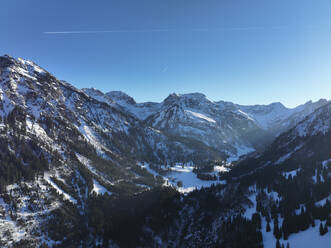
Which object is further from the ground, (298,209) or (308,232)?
(298,209)

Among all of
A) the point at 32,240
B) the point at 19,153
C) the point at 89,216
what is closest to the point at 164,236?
the point at 89,216

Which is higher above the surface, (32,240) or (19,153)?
(19,153)

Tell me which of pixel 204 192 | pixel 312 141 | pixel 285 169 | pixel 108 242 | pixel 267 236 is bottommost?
pixel 108 242

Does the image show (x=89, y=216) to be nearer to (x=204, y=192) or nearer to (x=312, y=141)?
(x=204, y=192)

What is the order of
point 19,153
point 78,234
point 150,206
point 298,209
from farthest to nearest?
point 19,153, point 150,206, point 78,234, point 298,209

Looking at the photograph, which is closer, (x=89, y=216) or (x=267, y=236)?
(x=267, y=236)

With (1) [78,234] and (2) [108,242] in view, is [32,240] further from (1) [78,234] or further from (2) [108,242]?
(2) [108,242]

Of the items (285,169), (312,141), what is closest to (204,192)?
(285,169)

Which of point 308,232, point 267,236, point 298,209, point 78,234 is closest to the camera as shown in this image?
point 308,232

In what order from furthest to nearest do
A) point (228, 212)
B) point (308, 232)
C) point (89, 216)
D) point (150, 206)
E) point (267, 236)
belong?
point (89, 216), point (150, 206), point (228, 212), point (267, 236), point (308, 232)
